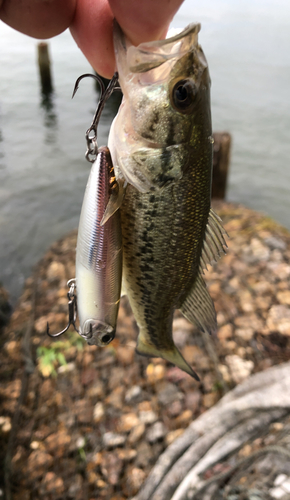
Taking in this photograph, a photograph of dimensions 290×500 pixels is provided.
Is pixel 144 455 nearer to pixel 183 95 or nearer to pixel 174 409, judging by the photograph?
pixel 174 409

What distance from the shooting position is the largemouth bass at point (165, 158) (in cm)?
138

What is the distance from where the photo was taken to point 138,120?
142cm

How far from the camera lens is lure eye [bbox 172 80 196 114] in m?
1.37

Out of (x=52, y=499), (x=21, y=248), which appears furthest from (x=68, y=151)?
(x=52, y=499)

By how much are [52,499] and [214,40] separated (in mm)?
34979

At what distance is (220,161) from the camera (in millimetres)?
7547

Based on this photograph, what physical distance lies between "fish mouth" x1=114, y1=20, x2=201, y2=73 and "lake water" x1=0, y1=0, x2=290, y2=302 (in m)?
6.96

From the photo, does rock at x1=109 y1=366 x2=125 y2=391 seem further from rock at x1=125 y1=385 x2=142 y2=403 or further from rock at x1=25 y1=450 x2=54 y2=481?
rock at x1=25 y1=450 x2=54 y2=481

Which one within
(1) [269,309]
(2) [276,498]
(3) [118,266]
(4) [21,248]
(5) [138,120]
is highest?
(5) [138,120]

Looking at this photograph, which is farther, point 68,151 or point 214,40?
point 214,40

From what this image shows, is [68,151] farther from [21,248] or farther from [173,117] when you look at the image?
[173,117]

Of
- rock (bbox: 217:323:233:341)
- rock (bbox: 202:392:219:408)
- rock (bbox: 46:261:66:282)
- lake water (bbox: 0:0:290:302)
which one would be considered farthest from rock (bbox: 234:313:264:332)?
lake water (bbox: 0:0:290:302)


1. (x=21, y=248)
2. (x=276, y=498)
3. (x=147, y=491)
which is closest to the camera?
(x=276, y=498)

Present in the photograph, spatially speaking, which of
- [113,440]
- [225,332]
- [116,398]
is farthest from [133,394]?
[225,332]
